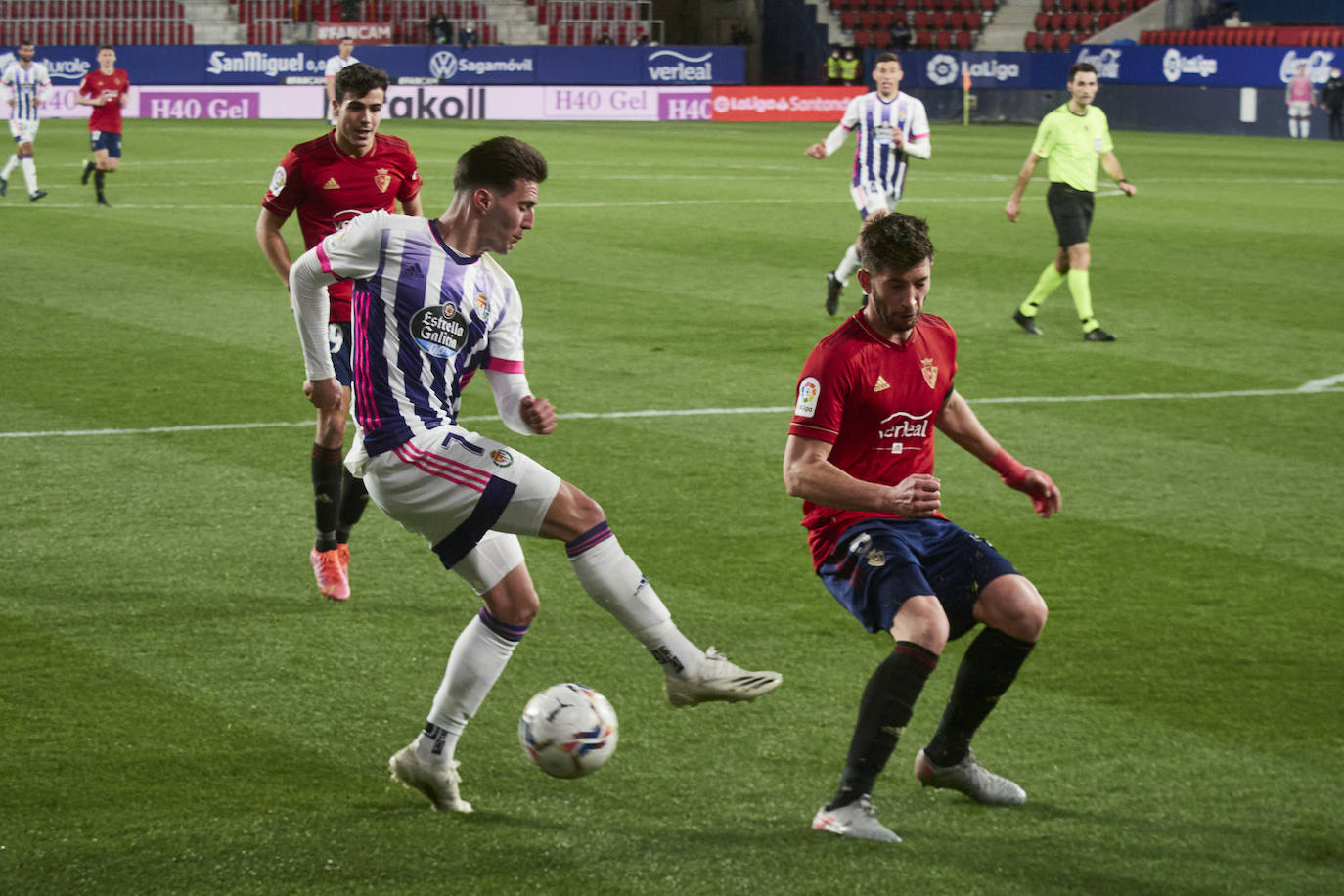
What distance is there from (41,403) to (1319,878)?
842 centimetres

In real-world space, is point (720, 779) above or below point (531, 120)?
below

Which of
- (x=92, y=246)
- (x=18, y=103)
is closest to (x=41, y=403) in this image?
(x=92, y=246)

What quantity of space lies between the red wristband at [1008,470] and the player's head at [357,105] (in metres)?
3.38

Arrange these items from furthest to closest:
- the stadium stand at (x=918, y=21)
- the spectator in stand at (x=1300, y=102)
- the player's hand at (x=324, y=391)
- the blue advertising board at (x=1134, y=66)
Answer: the stadium stand at (x=918, y=21), the blue advertising board at (x=1134, y=66), the spectator in stand at (x=1300, y=102), the player's hand at (x=324, y=391)

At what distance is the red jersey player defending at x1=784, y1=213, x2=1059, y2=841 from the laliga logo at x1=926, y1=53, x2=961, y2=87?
43960 millimetres

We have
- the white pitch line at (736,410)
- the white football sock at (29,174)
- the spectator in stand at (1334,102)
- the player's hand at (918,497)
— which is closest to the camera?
the player's hand at (918,497)

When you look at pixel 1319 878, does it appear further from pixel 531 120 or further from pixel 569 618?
pixel 531 120

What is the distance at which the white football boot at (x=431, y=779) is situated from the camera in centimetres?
488

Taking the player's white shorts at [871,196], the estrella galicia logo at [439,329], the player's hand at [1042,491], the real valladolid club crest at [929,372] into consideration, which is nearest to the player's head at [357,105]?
the estrella galicia logo at [439,329]

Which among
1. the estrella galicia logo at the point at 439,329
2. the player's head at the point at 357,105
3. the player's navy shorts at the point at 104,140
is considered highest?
the player's navy shorts at the point at 104,140

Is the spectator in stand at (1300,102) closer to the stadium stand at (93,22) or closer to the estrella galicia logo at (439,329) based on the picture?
the stadium stand at (93,22)

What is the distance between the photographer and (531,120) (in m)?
43.0

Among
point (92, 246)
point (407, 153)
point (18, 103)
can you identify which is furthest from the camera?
point (18, 103)

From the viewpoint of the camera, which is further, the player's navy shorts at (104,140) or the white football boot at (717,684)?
the player's navy shorts at (104,140)
